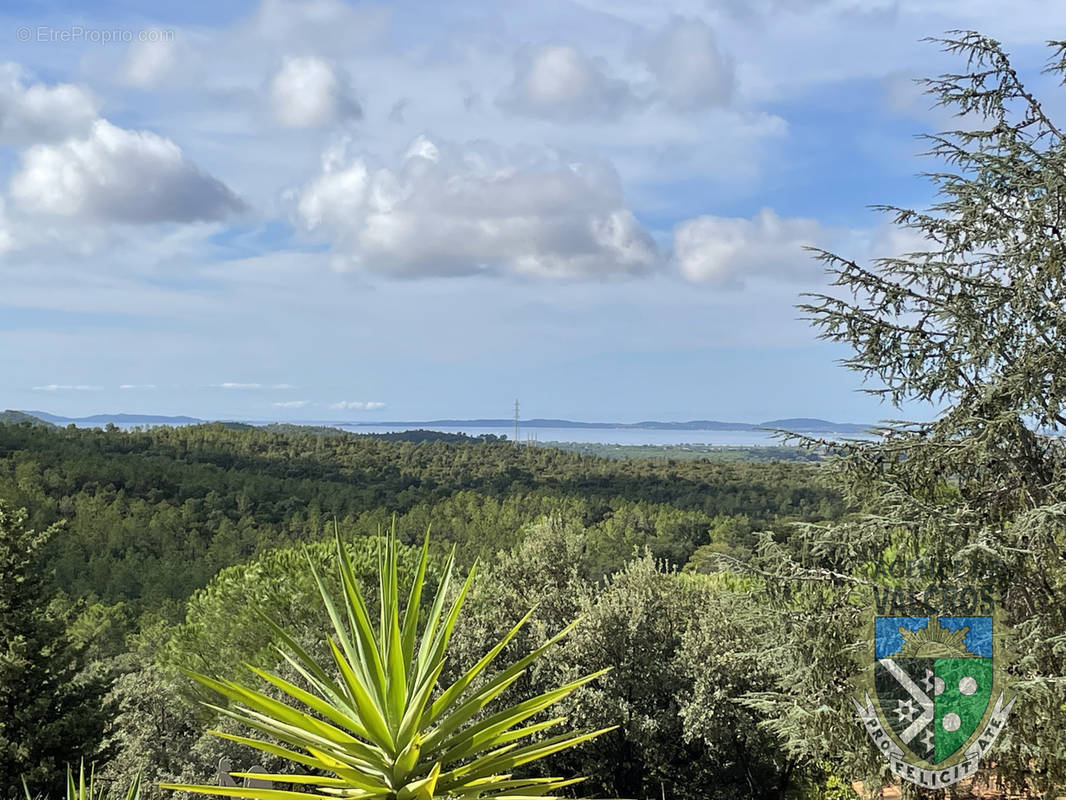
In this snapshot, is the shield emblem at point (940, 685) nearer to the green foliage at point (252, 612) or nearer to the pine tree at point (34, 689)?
the pine tree at point (34, 689)

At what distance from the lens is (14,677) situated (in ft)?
47.6

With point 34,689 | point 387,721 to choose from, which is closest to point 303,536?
point 34,689

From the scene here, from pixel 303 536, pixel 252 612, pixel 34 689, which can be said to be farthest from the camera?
pixel 303 536

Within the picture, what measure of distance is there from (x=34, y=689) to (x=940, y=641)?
A: 15585 mm

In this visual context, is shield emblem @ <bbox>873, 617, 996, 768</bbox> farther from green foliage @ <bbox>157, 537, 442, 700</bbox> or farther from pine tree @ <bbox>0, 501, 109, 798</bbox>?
green foliage @ <bbox>157, 537, 442, 700</bbox>

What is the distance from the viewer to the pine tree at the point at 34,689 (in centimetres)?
1408

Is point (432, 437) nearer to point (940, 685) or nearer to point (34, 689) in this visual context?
point (34, 689)

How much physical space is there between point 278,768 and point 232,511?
47196 mm

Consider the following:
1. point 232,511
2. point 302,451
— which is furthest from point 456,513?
point 302,451

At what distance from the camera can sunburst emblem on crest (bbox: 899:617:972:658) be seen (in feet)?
27.7

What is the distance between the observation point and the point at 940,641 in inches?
334

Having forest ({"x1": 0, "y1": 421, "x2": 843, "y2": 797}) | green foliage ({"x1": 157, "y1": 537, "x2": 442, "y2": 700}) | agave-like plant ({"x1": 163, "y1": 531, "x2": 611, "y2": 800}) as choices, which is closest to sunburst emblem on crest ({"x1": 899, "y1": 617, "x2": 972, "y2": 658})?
forest ({"x1": 0, "y1": 421, "x2": 843, "y2": 797})

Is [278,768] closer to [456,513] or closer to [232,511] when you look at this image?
[456,513]

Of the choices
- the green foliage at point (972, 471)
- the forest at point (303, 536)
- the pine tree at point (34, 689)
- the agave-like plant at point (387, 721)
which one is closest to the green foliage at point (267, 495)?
the forest at point (303, 536)
